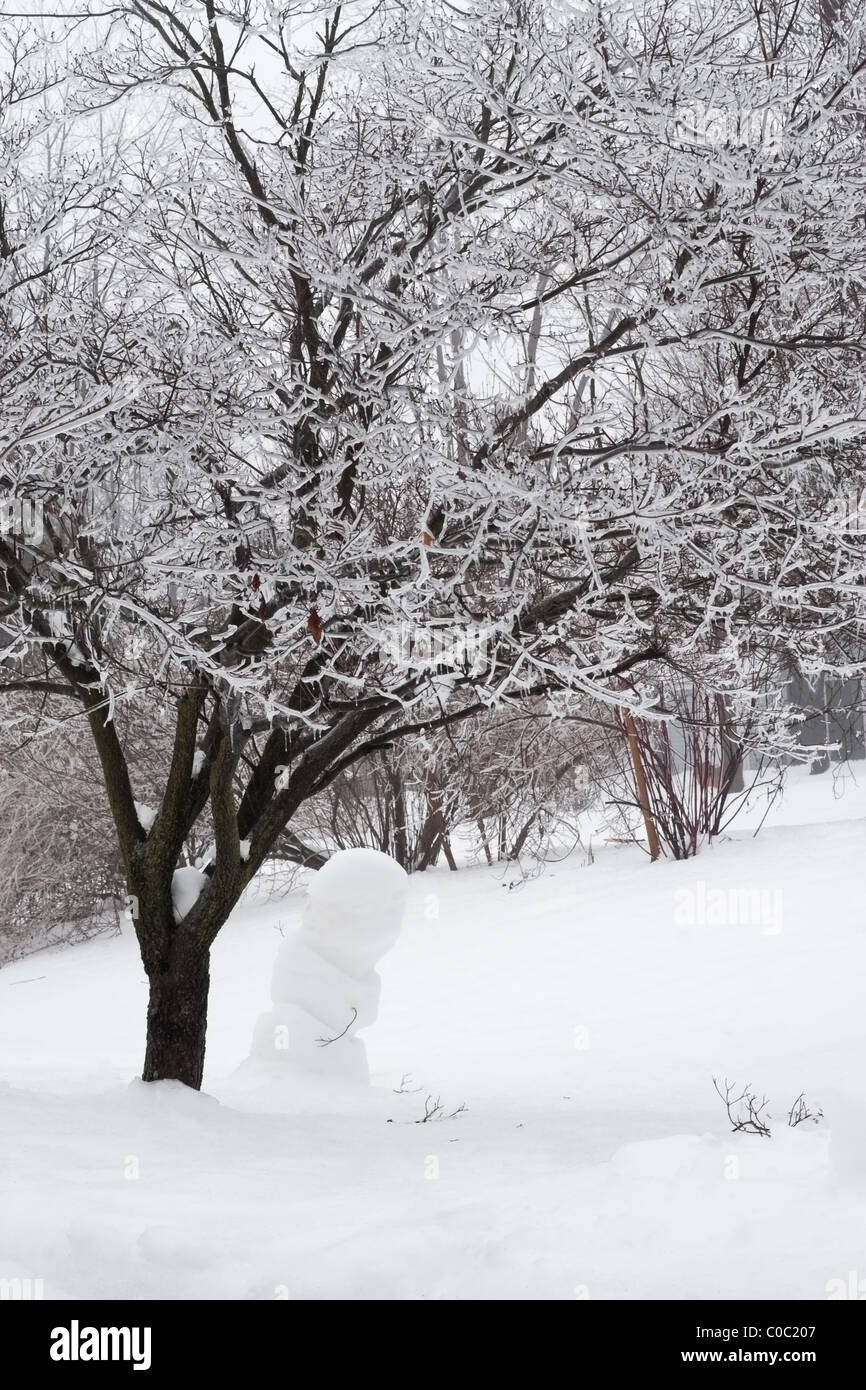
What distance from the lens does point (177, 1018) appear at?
18.6 ft

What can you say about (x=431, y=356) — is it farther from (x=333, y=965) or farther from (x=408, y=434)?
(x=333, y=965)

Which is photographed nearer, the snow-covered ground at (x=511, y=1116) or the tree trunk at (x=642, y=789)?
the snow-covered ground at (x=511, y=1116)

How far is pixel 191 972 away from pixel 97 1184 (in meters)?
1.88

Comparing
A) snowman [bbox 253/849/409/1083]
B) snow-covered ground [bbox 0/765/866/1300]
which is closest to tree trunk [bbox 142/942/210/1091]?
snow-covered ground [bbox 0/765/866/1300]

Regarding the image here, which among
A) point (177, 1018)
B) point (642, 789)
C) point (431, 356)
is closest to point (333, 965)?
point (177, 1018)

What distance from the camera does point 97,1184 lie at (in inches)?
150

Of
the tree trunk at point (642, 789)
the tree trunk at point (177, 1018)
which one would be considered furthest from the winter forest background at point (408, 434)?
the tree trunk at point (642, 789)

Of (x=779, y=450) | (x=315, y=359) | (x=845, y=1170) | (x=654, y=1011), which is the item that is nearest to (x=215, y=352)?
(x=315, y=359)

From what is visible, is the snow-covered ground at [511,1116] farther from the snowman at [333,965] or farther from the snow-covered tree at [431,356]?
the snow-covered tree at [431,356]

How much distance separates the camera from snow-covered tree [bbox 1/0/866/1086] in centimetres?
401

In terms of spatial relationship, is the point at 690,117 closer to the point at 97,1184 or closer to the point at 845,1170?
the point at 845,1170

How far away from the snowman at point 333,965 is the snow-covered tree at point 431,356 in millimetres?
1174

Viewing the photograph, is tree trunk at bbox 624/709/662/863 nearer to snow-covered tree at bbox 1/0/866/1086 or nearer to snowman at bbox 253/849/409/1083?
snowman at bbox 253/849/409/1083

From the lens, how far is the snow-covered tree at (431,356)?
13.2 ft
